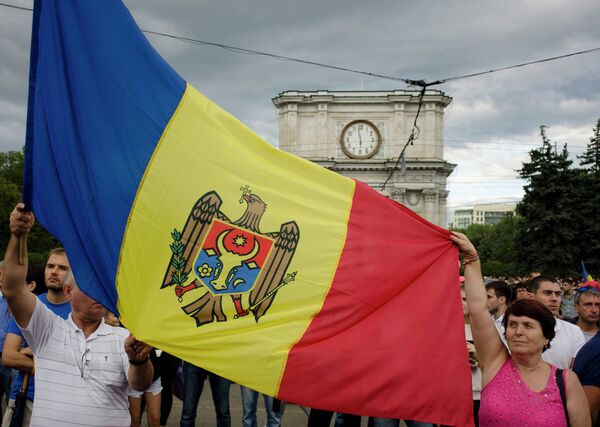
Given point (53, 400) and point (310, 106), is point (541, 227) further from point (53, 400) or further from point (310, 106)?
point (53, 400)

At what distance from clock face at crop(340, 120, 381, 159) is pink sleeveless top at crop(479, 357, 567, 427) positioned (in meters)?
49.9

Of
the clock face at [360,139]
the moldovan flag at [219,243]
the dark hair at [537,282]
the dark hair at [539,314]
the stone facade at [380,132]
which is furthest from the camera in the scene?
the clock face at [360,139]

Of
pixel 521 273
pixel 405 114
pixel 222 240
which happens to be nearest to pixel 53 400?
pixel 222 240

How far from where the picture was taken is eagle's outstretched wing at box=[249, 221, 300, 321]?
12.5ft

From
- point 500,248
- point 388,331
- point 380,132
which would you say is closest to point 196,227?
point 388,331

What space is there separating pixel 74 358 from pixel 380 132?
50764 mm

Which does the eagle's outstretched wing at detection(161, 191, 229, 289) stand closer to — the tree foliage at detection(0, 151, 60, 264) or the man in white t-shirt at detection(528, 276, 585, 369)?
the man in white t-shirt at detection(528, 276, 585, 369)

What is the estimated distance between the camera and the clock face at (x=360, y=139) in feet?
176

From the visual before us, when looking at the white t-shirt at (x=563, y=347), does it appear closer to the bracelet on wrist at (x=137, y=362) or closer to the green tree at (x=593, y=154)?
the bracelet on wrist at (x=137, y=362)

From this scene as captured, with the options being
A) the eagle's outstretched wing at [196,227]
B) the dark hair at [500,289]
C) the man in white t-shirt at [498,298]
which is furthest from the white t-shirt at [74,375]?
the dark hair at [500,289]

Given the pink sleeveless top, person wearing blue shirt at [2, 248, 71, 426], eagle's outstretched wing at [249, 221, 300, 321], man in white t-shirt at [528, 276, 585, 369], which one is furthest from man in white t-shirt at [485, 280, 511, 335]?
person wearing blue shirt at [2, 248, 71, 426]

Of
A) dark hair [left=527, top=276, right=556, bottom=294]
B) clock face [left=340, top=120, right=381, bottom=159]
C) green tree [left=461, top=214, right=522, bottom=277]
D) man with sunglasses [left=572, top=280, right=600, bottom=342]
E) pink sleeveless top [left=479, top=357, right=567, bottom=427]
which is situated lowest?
pink sleeveless top [left=479, top=357, right=567, bottom=427]

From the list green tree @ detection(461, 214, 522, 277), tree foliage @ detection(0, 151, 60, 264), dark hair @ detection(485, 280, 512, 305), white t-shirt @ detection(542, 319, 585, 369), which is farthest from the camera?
tree foliage @ detection(0, 151, 60, 264)

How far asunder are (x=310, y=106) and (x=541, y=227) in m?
20.7
